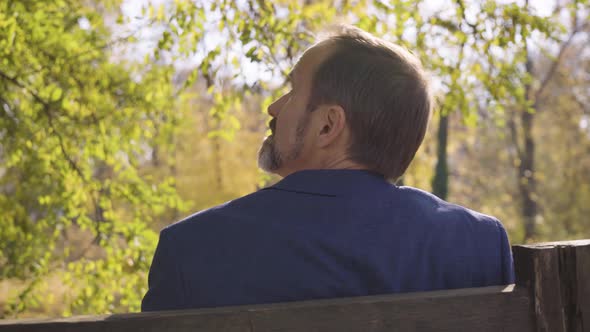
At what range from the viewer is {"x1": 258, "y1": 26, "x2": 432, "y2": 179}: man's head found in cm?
196

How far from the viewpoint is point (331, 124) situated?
6.61 feet

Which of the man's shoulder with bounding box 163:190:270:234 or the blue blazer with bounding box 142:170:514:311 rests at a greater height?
the man's shoulder with bounding box 163:190:270:234

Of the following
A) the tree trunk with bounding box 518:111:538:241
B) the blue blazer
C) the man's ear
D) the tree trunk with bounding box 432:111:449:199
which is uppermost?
the man's ear

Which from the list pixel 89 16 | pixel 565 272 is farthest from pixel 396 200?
pixel 89 16

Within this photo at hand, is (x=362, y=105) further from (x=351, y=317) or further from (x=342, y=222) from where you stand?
(x=351, y=317)

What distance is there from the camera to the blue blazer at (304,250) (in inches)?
64.1

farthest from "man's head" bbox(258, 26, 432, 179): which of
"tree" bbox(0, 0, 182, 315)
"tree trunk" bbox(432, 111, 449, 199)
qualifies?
"tree trunk" bbox(432, 111, 449, 199)

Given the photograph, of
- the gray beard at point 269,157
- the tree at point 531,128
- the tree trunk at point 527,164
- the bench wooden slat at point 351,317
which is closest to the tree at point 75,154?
the gray beard at point 269,157

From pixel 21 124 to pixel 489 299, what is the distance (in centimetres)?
469

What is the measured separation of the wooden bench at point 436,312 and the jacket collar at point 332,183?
1.35 feet

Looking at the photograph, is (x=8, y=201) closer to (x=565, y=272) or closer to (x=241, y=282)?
(x=241, y=282)

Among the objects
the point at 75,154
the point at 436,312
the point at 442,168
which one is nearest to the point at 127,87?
the point at 75,154

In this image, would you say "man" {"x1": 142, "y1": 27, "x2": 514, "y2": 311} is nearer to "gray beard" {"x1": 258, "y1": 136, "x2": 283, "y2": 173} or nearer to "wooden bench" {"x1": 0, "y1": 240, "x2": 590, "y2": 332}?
"gray beard" {"x1": 258, "y1": 136, "x2": 283, "y2": 173}

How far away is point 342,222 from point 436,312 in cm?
37
